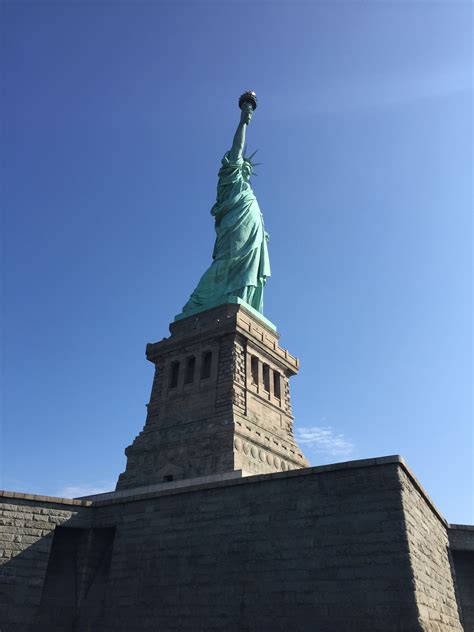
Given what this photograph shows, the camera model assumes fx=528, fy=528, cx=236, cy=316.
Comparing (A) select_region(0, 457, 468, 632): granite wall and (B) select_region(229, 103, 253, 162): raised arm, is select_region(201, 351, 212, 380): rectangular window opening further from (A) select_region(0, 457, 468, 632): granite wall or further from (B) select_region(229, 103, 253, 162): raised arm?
(B) select_region(229, 103, 253, 162): raised arm

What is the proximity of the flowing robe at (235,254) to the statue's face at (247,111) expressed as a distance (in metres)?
8.24

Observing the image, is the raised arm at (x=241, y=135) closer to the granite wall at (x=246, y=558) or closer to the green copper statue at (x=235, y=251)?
the green copper statue at (x=235, y=251)

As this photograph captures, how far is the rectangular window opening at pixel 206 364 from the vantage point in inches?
1087

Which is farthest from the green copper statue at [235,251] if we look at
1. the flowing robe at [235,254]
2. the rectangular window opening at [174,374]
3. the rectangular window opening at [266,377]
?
the rectangular window opening at [266,377]

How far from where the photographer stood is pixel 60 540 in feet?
49.8

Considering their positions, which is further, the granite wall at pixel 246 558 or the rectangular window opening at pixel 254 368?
the rectangular window opening at pixel 254 368

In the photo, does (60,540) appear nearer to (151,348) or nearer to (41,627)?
(41,627)

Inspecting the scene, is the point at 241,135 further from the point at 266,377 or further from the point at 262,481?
the point at 262,481

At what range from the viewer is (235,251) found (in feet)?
107

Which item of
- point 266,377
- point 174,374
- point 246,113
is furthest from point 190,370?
point 246,113

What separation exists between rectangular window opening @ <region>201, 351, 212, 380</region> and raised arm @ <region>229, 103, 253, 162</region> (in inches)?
663

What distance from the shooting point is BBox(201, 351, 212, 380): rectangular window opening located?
27622mm

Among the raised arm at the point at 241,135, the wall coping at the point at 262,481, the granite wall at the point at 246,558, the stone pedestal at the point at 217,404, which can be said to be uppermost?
the raised arm at the point at 241,135

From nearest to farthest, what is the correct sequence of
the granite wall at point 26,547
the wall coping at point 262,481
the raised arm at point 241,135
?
the wall coping at point 262,481 < the granite wall at point 26,547 < the raised arm at point 241,135
